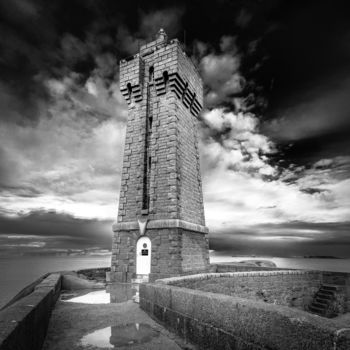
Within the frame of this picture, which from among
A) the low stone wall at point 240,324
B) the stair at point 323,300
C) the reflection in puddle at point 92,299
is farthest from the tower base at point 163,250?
the low stone wall at point 240,324

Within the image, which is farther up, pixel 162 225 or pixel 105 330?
pixel 162 225

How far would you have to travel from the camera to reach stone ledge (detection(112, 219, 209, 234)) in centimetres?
1352

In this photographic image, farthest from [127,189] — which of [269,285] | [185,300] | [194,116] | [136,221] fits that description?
[185,300]

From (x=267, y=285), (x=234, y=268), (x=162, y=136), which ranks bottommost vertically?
(x=267, y=285)

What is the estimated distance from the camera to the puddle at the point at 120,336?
15.7 ft

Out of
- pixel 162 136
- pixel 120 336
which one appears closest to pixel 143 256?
pixel 162 136

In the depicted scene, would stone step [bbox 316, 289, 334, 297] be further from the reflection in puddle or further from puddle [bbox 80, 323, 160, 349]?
puddle [bbox 80, 323, 160, 349]

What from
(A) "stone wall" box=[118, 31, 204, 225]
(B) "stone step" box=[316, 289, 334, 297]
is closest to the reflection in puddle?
(A) "stone wall" box=[118, 31, 204, 225]

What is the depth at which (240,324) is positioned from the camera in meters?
3.86

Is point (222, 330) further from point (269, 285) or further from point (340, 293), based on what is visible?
point (340, 293)

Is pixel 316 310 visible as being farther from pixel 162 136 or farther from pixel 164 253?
pixel 162 136

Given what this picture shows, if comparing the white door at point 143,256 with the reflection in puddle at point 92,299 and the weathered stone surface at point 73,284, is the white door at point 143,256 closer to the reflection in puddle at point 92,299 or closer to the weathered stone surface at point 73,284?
the weathered stone surface at point 73,284

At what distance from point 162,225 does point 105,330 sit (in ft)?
27.2

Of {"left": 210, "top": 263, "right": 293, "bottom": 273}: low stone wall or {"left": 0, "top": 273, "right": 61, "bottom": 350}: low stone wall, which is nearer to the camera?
{"left": 0, "top": 273, "right": 61, "bottom": 350}: low stone wall
